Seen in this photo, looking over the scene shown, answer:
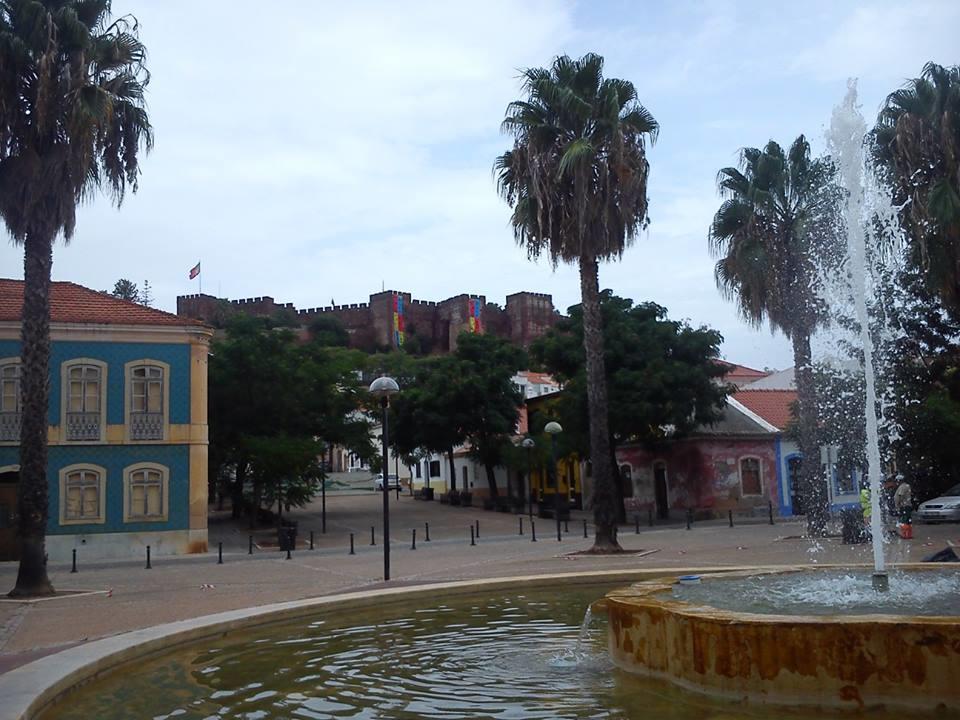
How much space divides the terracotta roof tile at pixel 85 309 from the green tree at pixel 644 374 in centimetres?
1587

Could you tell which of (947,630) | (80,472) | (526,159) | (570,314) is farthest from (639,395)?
(947,630)

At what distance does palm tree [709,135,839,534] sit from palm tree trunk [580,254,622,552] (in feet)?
21.3

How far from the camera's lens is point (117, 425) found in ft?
98.4

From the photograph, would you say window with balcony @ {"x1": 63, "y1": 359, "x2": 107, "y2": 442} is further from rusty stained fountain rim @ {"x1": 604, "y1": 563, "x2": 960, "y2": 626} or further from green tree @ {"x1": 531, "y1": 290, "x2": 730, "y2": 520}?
rusty stained fountain rim @ {"x1": 604, "y1": 563, "x2": 960, "y2": 626}

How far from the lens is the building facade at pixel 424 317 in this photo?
117312 mm

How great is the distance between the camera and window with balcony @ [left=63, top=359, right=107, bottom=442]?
2950 centimetres

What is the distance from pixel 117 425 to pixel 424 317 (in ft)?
306

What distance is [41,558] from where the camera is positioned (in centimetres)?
1814

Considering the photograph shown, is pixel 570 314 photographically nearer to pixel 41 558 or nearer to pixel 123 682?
pixel 41 558

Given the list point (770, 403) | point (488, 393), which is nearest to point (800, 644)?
point (488, 393)

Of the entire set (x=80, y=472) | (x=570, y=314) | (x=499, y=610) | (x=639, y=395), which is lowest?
(x=499, y=610)

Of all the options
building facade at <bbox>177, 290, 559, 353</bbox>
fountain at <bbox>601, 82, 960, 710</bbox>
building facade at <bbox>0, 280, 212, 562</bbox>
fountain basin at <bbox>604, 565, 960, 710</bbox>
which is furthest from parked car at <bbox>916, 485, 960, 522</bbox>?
building facade at <bbox>177, 290, 559, 353</bbox>

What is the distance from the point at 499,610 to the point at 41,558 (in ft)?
34.0

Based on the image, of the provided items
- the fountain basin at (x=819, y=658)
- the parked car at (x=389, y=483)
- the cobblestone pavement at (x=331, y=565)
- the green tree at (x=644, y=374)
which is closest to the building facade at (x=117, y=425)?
the cobblestone pavement at (x=331, y=565)
